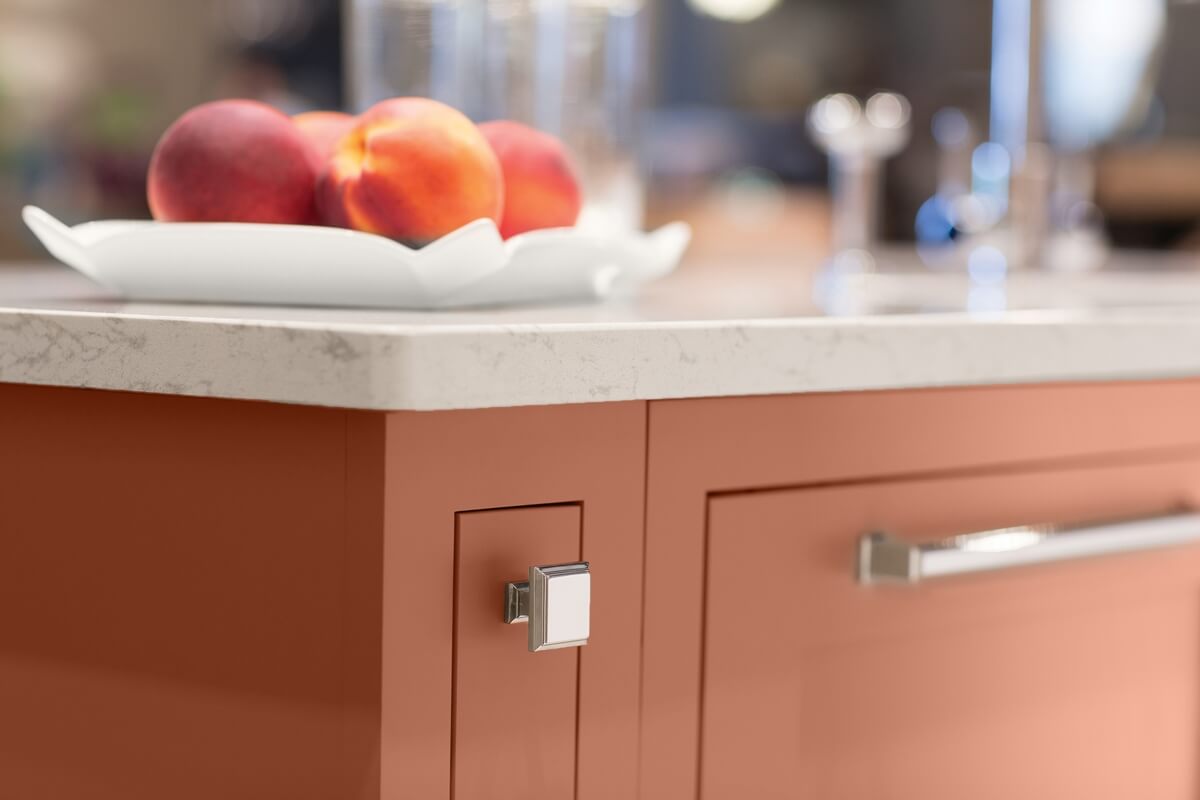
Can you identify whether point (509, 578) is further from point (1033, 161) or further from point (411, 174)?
point (1033, 161)

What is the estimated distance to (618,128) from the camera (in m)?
1.10

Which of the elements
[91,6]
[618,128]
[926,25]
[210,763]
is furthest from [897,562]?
[926,25]

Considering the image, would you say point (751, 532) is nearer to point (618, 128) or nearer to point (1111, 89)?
point (618, 128)

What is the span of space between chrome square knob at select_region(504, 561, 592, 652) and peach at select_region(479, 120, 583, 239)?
287mm

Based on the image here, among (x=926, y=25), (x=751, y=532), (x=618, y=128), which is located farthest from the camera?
(x=926, y=25)

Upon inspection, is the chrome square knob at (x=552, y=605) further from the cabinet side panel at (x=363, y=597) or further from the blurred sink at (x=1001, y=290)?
the blurred sink at (x=1001, y=290)

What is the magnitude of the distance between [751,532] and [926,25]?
419 centimetres

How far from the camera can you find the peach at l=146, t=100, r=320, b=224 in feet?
2.27

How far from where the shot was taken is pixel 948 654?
681 mm

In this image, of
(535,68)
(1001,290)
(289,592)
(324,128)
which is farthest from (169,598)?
(1001,290)

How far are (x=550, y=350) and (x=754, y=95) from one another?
405 centimetres

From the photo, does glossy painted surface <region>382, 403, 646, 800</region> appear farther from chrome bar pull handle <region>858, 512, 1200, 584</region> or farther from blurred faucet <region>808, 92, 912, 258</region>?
blurred faucet <region>808, 92, 912, 258</region>

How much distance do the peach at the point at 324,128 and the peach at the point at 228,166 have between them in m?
0.03

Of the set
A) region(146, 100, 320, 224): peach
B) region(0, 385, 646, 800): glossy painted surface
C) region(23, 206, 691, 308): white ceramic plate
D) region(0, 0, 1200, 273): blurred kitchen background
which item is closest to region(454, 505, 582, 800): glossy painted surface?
region(0, 385, 646, 800): glossy painted surface
